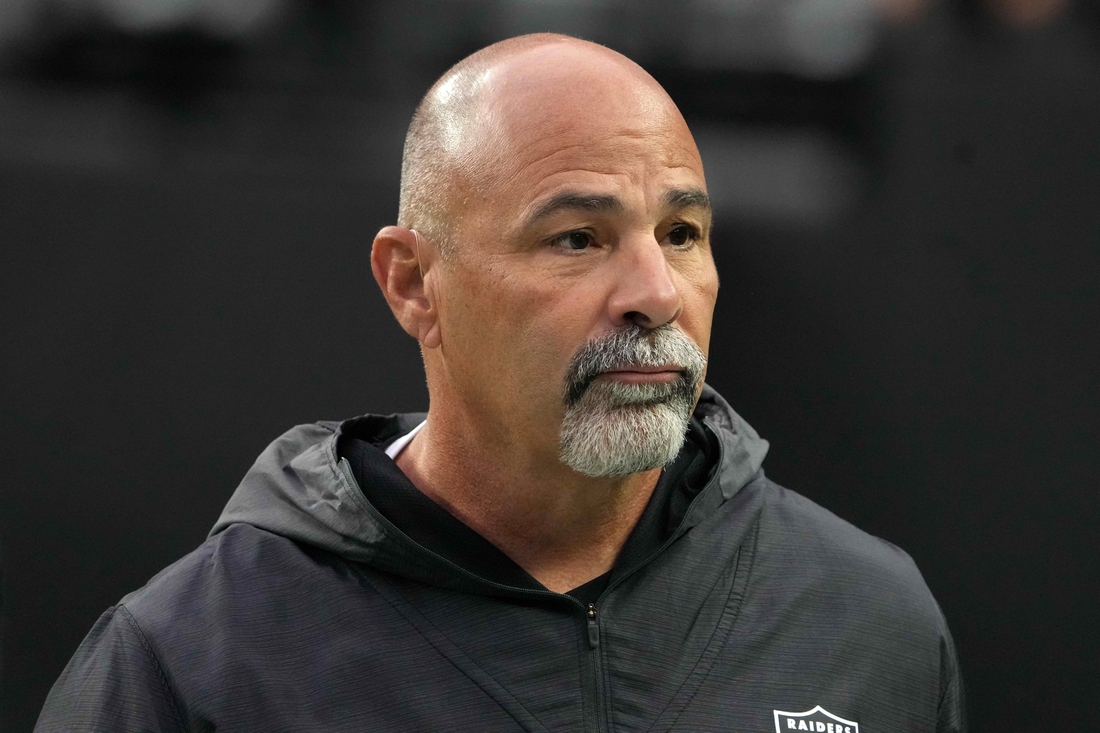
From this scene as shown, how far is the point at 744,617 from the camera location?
164 centimetres

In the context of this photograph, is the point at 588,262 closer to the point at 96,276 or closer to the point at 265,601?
the point at 265,601

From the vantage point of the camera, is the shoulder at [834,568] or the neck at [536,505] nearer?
the neck at [536,505]

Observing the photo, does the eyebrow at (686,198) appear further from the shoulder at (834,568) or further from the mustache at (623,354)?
the shoulder at (834,568)

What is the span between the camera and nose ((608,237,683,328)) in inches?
57.8

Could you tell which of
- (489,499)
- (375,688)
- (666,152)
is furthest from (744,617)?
(666,152)

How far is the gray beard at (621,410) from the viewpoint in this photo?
58.2 inches

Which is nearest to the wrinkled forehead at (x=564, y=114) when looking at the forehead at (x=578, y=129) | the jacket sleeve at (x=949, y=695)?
the forehead at (x=578, y=129)

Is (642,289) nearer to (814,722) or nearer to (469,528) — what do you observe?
(469,528)

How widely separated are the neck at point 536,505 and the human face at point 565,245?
0.05 metres

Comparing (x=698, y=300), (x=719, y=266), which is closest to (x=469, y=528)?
(x=698, y=300)

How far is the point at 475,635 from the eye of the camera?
1527 mm

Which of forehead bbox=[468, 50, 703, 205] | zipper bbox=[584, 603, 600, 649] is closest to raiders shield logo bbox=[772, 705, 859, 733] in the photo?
zipper bbox=[584, 603, 600, 649]

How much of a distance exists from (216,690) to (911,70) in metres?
1.78

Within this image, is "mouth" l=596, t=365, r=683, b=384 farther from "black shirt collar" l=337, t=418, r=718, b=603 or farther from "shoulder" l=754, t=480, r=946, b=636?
"shoulder" l=754, t=480, r=946, b=636
